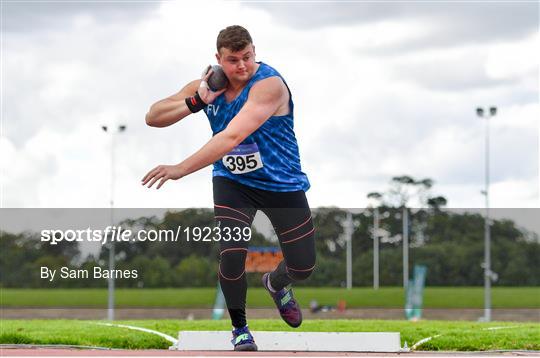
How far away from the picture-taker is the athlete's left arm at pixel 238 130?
7955mm

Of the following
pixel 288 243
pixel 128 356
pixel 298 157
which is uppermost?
pixel 298 157

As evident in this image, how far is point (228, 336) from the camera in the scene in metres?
10.1

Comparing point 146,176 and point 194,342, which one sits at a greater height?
point 146,176

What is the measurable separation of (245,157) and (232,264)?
38.6 inches

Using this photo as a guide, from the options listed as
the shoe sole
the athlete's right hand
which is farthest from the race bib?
the shoe sole

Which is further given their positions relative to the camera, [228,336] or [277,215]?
[228,336]

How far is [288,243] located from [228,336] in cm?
123

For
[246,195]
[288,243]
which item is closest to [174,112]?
[246,195]

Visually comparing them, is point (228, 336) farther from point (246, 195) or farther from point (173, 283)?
point (173, 283)

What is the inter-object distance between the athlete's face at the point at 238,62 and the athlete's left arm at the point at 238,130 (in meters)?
0.14

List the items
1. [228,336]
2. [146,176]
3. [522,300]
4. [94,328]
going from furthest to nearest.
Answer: [522,300] → [94,328] → [228,336] → [146,176]

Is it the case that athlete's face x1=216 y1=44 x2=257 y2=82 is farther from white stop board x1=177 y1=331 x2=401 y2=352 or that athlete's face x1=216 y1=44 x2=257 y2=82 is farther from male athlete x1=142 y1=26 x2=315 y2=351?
white stop board x1=177 y1=331 x2=401 y2=352

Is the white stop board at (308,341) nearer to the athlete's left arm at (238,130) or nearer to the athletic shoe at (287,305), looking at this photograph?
the athletic shoe at (287,305)

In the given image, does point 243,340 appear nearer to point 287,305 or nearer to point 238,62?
point 287,305
